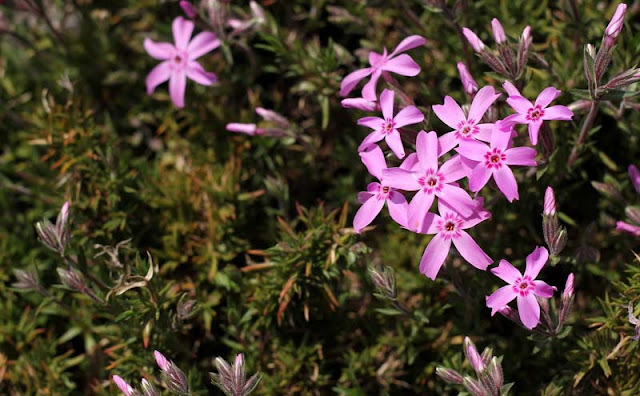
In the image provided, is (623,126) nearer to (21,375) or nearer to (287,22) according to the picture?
(287,22)

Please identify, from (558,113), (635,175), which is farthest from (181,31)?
(635,175)

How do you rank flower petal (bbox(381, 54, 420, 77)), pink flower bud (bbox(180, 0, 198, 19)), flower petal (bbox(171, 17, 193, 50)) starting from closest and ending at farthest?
1. flower petal (bbox(381, 54, 420, 77))
2. pink flower bud (bbox(180, 0, 198, 19))
3. flower petal (bbox(171, 17, 193, 50))

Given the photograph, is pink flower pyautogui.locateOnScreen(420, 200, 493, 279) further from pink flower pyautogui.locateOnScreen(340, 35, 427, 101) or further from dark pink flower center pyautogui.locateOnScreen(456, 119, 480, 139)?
pink flower pyautogui.locateOnScreen(340, 35, 427, 101)

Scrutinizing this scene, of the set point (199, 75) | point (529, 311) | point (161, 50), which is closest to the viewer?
point (529, 311)

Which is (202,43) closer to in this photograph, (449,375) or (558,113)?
(558,113)

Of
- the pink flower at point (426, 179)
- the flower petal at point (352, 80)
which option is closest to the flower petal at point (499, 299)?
the pink flower at point (426, 179)

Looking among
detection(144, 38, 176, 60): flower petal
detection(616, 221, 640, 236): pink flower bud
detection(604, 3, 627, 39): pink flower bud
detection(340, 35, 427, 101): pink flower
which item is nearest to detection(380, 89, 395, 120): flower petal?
detection(340, 35, 427, 101): pink flower

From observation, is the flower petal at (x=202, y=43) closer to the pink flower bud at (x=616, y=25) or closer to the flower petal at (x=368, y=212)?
the flower petal at (x=368, y=212)
